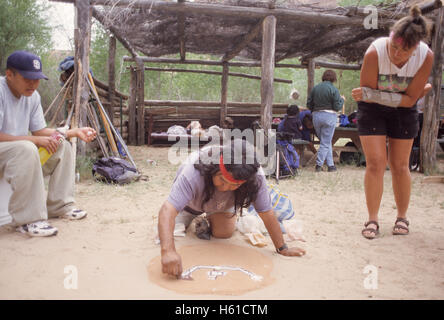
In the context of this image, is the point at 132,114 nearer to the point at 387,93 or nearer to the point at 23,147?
the point at 23,147

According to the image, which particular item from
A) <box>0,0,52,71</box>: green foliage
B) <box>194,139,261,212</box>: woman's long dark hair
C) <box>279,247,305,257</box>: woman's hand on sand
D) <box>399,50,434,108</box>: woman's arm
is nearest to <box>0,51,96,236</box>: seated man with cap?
<box>194,139,261,212</box>: woman's long dark hair

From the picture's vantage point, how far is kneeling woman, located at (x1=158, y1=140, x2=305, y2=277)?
225 centimetres

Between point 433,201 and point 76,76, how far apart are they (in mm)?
5318

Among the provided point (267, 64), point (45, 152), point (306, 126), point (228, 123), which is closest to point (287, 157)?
point (267, 64)

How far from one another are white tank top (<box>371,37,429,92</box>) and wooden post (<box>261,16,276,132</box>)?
132 inches

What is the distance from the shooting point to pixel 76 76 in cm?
569

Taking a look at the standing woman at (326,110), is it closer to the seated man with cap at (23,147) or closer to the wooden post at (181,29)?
the wooden post at (181,29)

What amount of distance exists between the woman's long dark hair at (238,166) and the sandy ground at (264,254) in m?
0.60

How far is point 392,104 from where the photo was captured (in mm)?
3043

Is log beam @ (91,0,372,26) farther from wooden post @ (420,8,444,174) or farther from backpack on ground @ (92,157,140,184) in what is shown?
backpack on ground @ (92,157,140,184)

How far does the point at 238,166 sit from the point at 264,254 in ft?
2.93

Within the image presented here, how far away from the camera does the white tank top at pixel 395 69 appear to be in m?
2.96

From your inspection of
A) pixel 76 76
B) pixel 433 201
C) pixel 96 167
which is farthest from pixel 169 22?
pixel 433 201

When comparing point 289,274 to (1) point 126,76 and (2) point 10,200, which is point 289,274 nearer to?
(2) point 10,200
